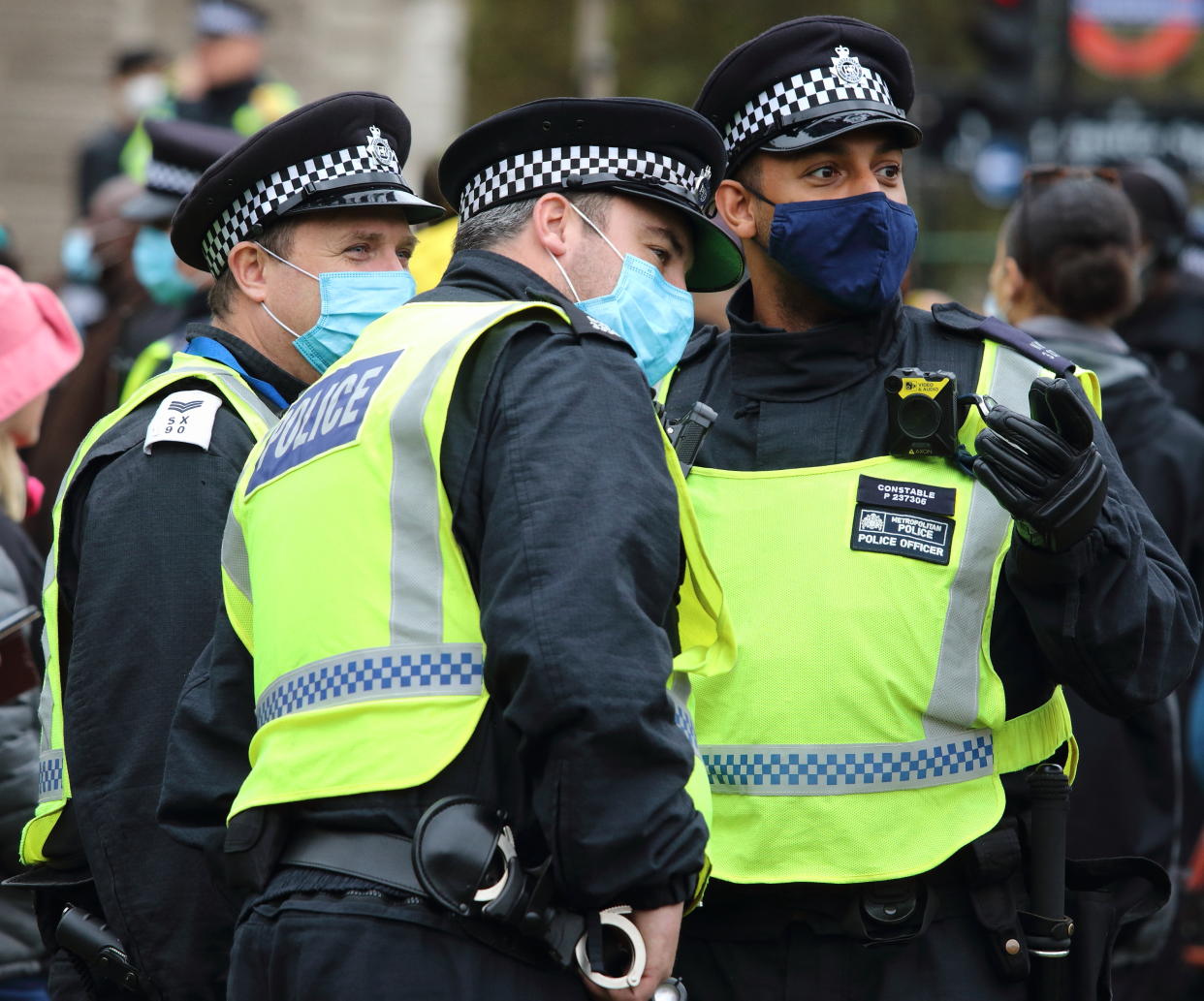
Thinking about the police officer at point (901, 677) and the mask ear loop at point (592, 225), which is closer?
the mask ear loop at point (592, 225)

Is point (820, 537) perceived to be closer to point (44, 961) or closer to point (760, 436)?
point (760, 436)

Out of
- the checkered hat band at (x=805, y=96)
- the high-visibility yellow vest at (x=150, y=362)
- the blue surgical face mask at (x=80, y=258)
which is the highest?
the checkered hat band at (x=805, y=96)

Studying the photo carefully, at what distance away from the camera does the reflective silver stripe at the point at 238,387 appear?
3301mm

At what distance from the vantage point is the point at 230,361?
136 inches

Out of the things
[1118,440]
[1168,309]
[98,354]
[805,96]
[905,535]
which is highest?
[805,96]

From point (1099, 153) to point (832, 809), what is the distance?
9009mm

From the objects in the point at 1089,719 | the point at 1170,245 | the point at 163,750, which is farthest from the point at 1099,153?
the point at 163,750

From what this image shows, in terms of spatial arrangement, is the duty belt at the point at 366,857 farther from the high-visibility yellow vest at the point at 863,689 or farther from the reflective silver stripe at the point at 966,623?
the reflective silver stripe at the point at 966,623

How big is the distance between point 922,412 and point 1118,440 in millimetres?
1591

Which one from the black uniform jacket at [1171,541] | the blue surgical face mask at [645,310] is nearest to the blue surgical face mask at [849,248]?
the blue surgical face mask at [645,310]

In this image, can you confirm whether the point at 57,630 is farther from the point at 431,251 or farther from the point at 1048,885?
the point at 431,251

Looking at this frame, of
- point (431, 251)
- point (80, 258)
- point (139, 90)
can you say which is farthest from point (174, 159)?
point (139, 90)

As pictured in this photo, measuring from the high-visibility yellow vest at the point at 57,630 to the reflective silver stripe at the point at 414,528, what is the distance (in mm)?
849

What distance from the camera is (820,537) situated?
3.07 metres
